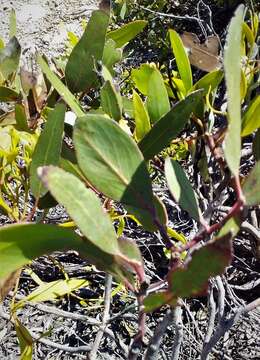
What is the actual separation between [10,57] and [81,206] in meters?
0.49

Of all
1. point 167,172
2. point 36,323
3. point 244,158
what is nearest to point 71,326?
point 36,323

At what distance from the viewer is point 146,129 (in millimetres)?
726

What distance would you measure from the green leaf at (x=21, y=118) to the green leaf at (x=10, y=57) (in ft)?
0.42

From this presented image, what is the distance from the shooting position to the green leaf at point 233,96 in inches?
16.9

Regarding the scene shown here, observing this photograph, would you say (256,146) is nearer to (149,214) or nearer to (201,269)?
(149,214)

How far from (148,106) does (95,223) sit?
1.07 feet

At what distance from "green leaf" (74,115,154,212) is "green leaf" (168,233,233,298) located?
0.40 feet

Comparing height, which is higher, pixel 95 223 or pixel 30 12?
pixel 95 223

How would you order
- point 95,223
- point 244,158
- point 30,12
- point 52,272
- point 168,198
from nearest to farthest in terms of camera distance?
point 95,223 < point 244,158 < point 168,198 < point 52,272 < point 30,12

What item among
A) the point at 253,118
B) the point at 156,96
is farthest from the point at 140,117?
the point at 253,118

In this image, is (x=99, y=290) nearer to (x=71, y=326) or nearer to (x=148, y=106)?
(x=71, y=326)

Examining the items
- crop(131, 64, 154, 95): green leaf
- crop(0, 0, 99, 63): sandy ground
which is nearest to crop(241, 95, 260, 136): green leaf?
crop(131, 64, 154, 95): green leaf

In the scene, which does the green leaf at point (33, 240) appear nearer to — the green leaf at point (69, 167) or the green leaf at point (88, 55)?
the green leaf at point (69, 167)

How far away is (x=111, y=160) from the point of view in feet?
1.66
